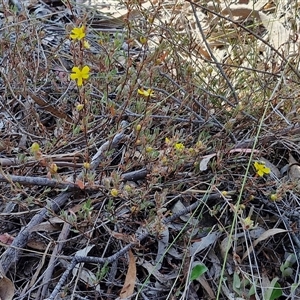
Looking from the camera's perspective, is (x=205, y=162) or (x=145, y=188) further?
(x=205, y=162)

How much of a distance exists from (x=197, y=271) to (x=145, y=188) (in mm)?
242

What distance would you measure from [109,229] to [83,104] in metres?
0.32

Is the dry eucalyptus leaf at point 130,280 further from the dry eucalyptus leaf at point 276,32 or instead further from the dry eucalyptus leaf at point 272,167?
the dry eucalyptus leaf at point 276,32

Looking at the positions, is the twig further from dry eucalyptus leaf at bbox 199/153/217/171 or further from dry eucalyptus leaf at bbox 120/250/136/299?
dry eucalyptus leaf at bbox 199/153/217/171

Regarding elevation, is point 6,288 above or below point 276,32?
below

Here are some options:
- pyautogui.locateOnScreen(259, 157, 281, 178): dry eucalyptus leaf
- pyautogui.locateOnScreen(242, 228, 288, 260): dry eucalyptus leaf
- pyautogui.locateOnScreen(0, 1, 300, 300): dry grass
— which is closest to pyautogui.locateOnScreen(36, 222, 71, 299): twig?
pyautogui.locateOnScreen(0, 1, 300, 300): dry grass

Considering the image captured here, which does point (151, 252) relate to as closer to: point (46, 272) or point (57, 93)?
point (46, 272)

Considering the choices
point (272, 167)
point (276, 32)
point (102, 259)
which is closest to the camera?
point (102, 259)

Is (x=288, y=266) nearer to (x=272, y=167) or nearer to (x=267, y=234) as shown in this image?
(x=267, y=234)

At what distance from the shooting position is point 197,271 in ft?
3.86

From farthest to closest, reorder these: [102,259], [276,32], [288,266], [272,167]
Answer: [276,32] → [272,167] → [288,266] → [102,259]

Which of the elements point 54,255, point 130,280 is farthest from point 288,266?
point 54,255

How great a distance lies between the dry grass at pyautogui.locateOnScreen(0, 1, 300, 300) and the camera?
1154mm

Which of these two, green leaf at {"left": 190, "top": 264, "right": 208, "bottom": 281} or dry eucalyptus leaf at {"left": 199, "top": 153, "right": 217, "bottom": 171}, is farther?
dry eucalyptus leaf at {"left": 199, "top": 153, "right": 217, "bottom": 171}
